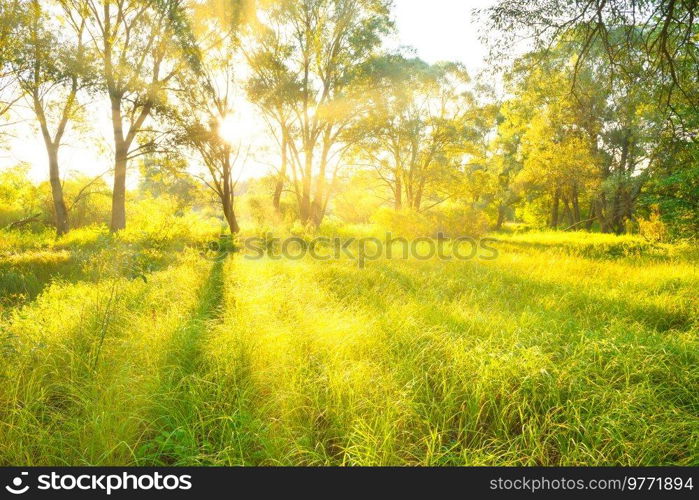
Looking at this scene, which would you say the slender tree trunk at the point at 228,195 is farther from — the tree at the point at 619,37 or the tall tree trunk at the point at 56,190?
the tree at the point at 619,37

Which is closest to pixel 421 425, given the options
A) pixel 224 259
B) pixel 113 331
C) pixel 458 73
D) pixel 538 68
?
pixel 113 331

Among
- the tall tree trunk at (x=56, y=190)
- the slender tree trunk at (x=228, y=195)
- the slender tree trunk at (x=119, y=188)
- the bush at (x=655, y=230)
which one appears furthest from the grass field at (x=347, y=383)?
the tall tree trunk at (x=56, y=190)

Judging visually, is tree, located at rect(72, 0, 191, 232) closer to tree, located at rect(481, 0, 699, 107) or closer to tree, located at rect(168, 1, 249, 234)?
tree, located at rect(168, 1, 249, 234)

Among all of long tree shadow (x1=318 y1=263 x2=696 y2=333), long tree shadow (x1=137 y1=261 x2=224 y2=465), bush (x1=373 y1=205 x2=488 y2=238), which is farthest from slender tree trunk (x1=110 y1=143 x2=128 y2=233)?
bush (x1=373 y1=205 x2=488 y2=238)

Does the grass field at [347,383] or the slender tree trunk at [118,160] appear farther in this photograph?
the slender tree trunk at [118,160]

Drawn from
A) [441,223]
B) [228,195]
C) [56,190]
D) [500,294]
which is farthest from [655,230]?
[56,190]

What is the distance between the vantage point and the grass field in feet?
7.05

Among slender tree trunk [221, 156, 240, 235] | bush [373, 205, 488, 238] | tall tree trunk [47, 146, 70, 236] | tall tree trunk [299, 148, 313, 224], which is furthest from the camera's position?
tall tree trunk [299, 148, 313, 224]

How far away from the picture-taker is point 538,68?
6.67m

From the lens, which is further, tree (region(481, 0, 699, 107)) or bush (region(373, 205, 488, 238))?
bush (region(373, 205, 488, 238))

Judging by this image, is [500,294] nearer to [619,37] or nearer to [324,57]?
[619,37]

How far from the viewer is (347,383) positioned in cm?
272

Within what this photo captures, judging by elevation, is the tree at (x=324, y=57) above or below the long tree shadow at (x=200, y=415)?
above

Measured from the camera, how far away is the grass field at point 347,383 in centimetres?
215
